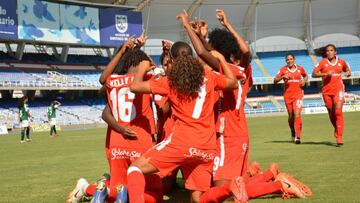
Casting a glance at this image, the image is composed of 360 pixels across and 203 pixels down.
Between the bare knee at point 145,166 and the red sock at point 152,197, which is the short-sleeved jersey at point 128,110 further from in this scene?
the bare knee at point 145,166

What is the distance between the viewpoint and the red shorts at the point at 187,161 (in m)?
5.11

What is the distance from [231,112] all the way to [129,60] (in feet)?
4.34

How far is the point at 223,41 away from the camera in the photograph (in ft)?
20.6

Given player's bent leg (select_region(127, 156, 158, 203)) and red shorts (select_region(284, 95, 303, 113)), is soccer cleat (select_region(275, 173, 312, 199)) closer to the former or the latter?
player's bent leg (select_region(127, 156, 158, 203))

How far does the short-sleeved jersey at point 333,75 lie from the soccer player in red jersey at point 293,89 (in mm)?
1710

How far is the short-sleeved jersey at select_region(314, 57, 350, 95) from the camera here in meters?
12.5

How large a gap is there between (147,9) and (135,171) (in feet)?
182

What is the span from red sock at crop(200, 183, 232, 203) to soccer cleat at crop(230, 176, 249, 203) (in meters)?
0.12

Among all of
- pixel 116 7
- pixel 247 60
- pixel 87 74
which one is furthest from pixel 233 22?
pixel 247 60

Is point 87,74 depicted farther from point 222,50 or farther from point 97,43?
point 222,50

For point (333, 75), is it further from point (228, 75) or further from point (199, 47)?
point (199, 47)

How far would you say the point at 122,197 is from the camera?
534 centimetres

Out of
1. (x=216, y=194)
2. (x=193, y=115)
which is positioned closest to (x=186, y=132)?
(x=193, y=115)

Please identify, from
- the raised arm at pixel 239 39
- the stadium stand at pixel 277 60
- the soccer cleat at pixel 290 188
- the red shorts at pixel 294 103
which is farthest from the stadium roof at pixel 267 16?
the soccer cleat at pixel 290 188
